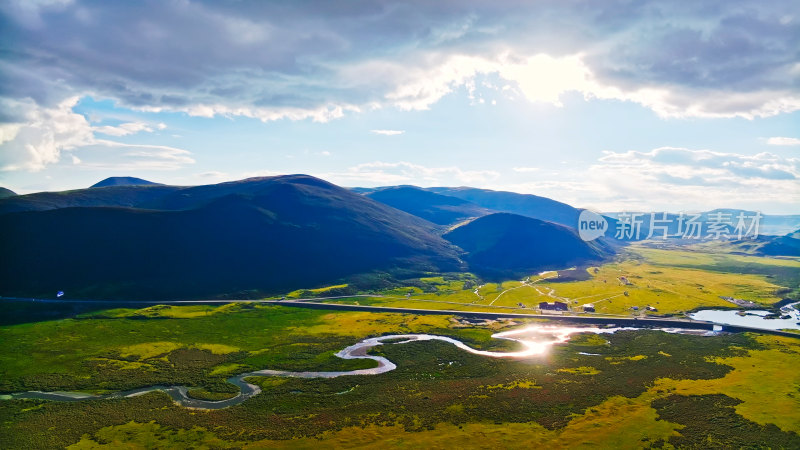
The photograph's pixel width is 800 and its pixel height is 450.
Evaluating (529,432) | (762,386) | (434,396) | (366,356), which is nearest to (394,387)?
(434,396)

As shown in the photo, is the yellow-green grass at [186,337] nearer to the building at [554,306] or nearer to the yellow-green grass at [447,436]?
the yellow-green grass at [447,436]

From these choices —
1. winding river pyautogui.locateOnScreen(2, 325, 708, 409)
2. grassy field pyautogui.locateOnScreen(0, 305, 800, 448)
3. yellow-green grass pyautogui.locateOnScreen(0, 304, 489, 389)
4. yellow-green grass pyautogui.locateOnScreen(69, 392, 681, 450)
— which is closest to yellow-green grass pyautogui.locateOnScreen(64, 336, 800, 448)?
yellow-green grass pyautogui.locateOnScreen(69, 392, 681, 450)

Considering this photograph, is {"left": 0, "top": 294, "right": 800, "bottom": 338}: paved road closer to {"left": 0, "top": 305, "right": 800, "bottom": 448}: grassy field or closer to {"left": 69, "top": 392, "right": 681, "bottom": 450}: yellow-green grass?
{"left": 0, "top": 305, "right": 800, "bottom": 448}: grassy field

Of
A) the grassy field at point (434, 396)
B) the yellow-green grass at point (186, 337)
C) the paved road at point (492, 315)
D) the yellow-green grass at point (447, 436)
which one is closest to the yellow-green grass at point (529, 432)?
the yellow-green grass at point (447, 436)

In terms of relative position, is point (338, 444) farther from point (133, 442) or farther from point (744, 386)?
point (744, 386)

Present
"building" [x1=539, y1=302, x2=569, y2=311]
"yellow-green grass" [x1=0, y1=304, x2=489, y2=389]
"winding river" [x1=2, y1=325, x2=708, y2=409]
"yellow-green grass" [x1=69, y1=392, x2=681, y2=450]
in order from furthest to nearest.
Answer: "building" [x1=539, y1=302, x2=569, y2=311] < "yellow-green grass" [x1=0, y1=304, x2=489, y2=389] < "winding river" [x1=2, y1=325, x2=708, y2=409] < "yellow-green grass" [x1=69, y1=392, x2=681, y2=450]

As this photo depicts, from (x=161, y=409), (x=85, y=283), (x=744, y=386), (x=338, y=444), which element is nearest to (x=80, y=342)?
(x=161, y=409)
